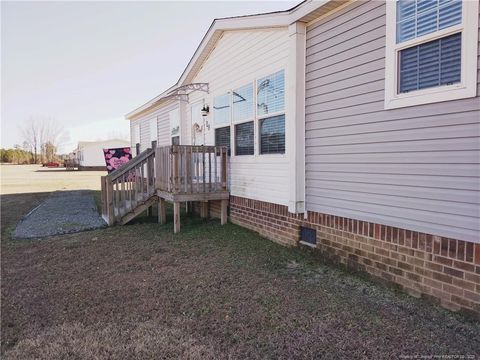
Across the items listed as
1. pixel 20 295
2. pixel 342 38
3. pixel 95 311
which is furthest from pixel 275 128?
pixel 20 295

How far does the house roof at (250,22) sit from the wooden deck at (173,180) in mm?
2402

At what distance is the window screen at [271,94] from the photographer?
537 cm

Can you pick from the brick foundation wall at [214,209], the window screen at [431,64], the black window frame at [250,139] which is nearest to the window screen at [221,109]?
the black window frame at [250,139]

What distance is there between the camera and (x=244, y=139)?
6602mm

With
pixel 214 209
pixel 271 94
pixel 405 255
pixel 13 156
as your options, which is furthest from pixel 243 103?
pixel 13 156

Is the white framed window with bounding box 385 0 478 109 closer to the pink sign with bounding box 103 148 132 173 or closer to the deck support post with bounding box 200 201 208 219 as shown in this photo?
the deck support post with bounding box 200 201 208 219

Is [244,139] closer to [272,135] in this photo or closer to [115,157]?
[272,135]

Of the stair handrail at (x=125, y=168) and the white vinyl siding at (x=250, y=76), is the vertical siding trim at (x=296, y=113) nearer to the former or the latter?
the white vinyl siding at (x=250, y=76)

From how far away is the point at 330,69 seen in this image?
14.5 feet

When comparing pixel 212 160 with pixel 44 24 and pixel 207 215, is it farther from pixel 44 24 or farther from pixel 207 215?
pixel 44 24

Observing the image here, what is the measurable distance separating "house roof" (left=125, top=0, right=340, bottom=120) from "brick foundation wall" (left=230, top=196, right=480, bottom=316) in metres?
2.80

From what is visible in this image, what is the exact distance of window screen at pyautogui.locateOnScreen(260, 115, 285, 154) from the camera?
213 inches

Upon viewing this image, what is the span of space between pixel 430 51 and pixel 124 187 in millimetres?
6617

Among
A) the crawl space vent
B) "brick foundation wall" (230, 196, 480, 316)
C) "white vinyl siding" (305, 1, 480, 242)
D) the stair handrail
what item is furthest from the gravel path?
"white vinyl siding" (305, 1, 480, 242)
